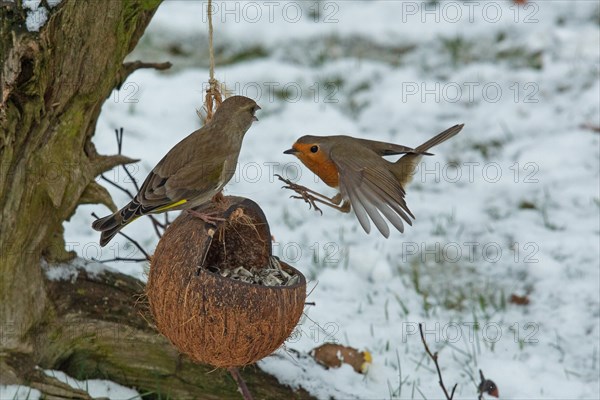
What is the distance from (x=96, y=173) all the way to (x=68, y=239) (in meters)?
1.61

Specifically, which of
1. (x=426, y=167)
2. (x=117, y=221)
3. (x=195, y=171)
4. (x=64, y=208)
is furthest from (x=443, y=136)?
(x=426, y=167)

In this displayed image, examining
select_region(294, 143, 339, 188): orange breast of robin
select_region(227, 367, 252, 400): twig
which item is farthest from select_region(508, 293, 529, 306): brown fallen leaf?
select_region(227, 367, 252, 400): twig

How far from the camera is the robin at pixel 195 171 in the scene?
347cm

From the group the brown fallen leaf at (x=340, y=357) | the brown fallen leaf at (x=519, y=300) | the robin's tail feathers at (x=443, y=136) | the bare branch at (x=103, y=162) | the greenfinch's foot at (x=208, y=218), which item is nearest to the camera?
the greenfinch's foot at (x=208, y=218)

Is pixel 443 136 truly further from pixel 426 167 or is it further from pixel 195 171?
pixel 426 167

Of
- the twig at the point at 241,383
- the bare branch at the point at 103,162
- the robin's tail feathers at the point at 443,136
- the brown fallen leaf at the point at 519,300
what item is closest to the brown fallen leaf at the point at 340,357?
the twig at the point at 241,383

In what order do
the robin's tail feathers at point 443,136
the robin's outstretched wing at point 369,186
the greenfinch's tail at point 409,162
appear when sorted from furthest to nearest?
the greenfinch's tail at point 409,162
the robin's tail feathers at point 443,136
the robin's outstretched wing at point 369,186

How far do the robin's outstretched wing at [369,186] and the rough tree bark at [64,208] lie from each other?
1.06 metres

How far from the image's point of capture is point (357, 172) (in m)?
3.89

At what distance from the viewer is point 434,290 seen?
18.1ft

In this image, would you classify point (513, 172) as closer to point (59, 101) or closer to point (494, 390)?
point (494, 390)

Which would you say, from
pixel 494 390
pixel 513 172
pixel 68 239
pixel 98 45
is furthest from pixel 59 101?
pixel 513 172

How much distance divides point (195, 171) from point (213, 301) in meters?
0.53

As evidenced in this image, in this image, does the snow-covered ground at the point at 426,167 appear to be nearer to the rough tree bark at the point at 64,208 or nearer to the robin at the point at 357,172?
the rough tree bark at the point at 64,208
